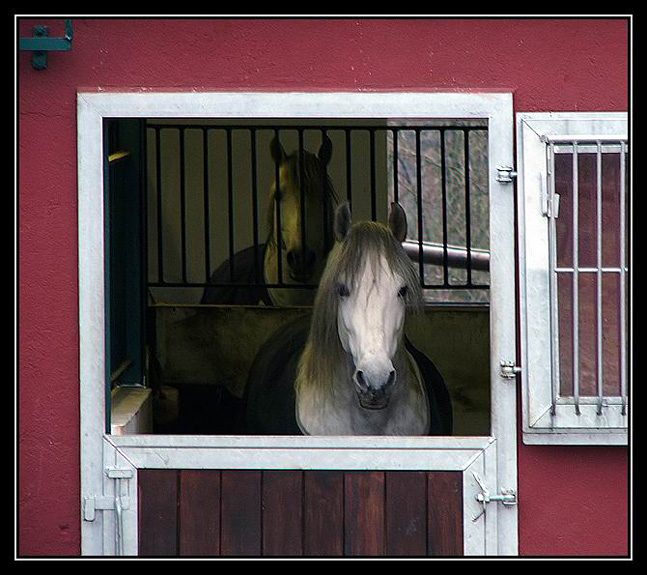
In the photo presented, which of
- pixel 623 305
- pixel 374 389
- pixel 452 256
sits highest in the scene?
pixel 452 256

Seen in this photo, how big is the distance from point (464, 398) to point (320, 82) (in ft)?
8.89

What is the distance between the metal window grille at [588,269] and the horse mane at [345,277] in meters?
0.74

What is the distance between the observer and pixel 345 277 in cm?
446

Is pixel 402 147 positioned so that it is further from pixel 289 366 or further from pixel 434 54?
pixel 434 54

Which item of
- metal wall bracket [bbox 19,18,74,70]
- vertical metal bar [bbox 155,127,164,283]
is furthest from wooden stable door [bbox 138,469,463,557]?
vertical metal bar [bbox 155,127,164,283]

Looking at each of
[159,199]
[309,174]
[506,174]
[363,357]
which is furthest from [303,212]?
[506,174]

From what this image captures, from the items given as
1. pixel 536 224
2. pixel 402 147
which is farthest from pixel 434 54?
pixel 402 147

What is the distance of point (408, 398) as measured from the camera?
4965mm

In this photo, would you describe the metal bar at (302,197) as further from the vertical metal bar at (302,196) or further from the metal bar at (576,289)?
the metal bar at (576,289)

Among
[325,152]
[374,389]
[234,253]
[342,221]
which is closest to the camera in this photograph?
[374,389]

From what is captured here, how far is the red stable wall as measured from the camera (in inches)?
154

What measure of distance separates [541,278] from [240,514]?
127 centimetres

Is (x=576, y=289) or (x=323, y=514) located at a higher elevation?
(x=576, y=289)

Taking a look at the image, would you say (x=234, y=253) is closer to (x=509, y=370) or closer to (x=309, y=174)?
(x=309, y=174)
